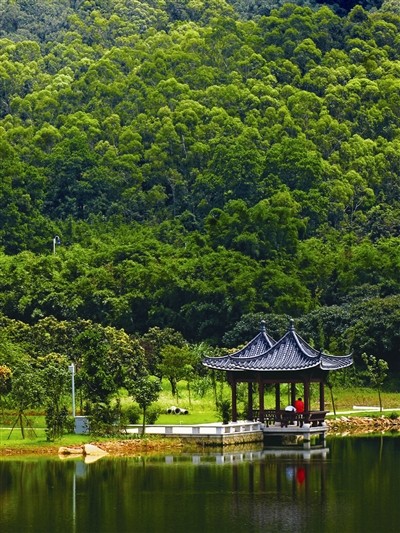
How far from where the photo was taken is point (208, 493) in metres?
38.0

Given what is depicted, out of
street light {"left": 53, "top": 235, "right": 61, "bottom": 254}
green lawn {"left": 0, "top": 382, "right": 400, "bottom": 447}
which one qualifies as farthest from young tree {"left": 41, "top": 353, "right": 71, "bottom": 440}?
street light {"left": 53, "top": 235, "right": 61, "bottom": 254}

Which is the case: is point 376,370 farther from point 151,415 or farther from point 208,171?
point 208,171

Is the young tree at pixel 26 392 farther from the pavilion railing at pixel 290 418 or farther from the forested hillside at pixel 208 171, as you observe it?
the forested hillside at pixel 208 171

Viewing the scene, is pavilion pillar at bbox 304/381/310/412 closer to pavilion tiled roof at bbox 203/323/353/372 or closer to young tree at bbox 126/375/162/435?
pavilion tiled roof at bbox 203/323/353/372

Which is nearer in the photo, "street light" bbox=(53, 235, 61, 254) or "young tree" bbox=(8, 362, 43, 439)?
"young tree" bbox=(8, 362, 43, 439)

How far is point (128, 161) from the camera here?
9794 cm

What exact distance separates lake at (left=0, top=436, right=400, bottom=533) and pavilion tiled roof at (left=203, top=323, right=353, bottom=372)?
13.3ft

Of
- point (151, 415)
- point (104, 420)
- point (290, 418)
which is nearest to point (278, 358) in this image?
point (290, 418)

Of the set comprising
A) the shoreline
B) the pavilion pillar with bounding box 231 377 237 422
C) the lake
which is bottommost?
the lake

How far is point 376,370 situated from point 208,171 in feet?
108

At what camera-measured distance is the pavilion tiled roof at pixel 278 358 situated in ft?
166

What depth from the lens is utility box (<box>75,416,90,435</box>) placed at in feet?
158

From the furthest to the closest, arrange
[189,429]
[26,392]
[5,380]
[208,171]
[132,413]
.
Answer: [208,171], [5,380], [132,413], [189,429], [26,392]

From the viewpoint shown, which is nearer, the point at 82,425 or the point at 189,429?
the point at 189,429
